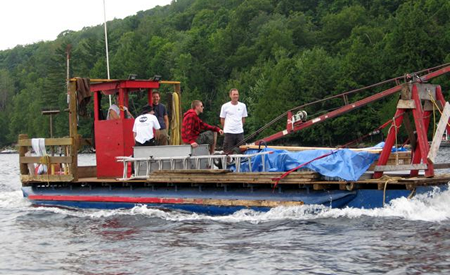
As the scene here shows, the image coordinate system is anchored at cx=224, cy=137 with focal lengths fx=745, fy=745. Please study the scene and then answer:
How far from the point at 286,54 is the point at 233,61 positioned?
10960 millimetres

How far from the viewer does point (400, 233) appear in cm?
1263

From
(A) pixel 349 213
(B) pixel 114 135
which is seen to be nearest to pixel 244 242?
(A) pixel 349 213

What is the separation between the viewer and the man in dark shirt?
1802cm

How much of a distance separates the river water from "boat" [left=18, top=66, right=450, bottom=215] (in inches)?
11.2

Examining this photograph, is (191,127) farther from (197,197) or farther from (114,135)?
(114,135)

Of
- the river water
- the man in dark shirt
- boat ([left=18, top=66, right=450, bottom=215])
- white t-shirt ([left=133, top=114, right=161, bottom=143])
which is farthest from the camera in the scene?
the man in dark shirt

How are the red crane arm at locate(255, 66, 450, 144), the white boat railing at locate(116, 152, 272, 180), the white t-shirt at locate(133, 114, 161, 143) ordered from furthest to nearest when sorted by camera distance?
the white t-shirt at locate(133, 114, 161, 143), the white boat railing at locate(116, 152, 272, 180), the red crane arm at locate(255, 66, 450, 144)

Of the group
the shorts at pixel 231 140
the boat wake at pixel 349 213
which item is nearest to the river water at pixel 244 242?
the boat wake at pixel 349 213

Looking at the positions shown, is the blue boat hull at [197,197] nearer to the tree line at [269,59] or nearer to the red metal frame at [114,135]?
the red metal frame at [114,135]

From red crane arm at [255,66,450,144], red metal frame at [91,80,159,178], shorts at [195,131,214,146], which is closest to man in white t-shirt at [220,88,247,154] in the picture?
shorts at [195,131,214,146]

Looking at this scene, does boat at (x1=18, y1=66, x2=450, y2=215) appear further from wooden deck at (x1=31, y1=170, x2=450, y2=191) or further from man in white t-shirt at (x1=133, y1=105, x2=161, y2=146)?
man in white t-shirt at (x1=133, y1=105, x2=161, y2=146)

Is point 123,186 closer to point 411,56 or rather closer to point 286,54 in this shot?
point 411,56

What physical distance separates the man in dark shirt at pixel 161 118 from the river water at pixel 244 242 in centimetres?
224

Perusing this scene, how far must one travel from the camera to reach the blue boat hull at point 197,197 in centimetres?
1406
